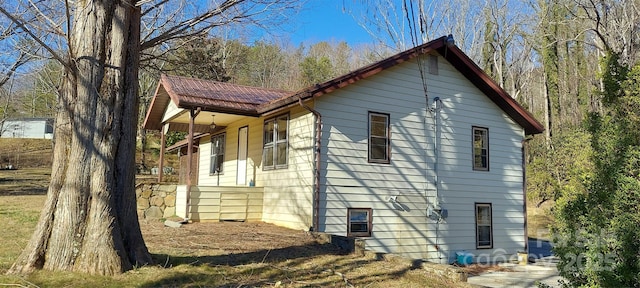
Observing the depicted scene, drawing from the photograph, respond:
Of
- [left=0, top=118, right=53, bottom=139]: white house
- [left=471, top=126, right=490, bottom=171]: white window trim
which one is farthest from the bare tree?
[left=0, top=118, right=53, bottom=139]: white house

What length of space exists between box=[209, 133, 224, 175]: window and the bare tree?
9.61m

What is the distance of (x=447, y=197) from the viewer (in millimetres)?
12320

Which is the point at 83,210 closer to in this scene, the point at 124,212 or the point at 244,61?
the point at 124,212

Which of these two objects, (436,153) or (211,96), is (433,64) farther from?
(211,96)

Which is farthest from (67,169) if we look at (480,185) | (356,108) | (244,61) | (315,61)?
(315,61)

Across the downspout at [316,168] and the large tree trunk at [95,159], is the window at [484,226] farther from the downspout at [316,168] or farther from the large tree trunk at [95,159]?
the large tree trunk at [95,159]

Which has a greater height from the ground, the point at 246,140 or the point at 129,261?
the point at 246,140

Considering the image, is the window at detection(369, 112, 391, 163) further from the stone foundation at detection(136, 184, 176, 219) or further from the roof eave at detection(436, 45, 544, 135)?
the stone foundation at detection(136, 184, 176, 219)

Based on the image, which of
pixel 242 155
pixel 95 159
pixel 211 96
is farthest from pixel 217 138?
pixel 95 159

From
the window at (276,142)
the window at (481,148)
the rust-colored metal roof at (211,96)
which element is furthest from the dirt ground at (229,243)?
the window at (481,148)

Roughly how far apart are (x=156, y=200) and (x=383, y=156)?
5848 mm

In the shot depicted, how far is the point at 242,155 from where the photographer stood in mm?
13844

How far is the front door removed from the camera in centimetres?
1362

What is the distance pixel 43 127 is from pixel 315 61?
85.8 feet
